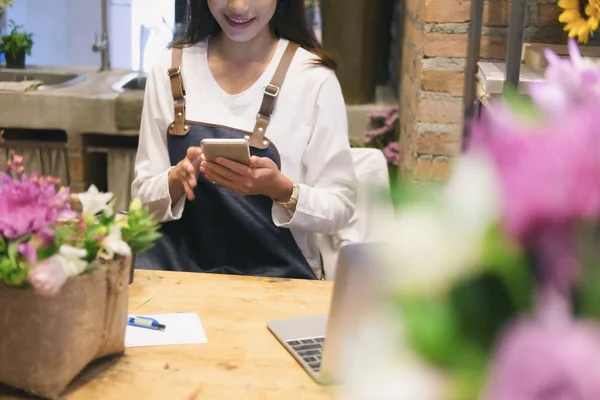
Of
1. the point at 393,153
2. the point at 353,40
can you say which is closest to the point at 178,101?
the point at 393,153

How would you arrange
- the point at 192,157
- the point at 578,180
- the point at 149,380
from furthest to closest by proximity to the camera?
the point at 192,157 < the point at 149,380 < the point at 578,180

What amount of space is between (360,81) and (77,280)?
215cm

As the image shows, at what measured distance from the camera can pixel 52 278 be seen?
86 centimetres

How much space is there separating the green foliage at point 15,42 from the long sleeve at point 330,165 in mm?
1965

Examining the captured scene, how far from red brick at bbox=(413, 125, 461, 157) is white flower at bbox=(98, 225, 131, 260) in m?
1.40

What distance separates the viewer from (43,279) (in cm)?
85

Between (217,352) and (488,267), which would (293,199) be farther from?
(488,267)

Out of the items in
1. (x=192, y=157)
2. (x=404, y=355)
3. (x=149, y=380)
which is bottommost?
(x=149, y=380)

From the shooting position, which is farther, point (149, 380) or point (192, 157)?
point (192, 157)

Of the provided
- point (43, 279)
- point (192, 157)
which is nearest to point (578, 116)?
point (43, 279)

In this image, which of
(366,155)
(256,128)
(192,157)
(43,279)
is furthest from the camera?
(366,155)

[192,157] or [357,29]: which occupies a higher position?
[357,29]

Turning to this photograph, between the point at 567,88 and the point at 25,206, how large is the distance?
0.66 meters

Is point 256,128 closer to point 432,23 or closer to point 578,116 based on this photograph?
point 432,23
